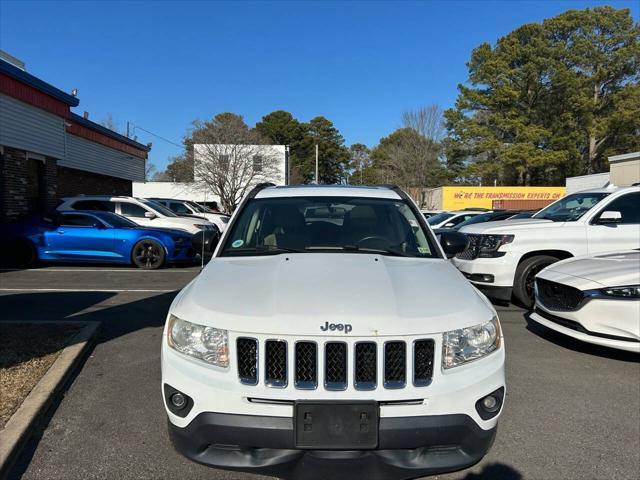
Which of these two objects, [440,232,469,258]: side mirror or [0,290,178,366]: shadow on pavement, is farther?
[0,290,178,366]: shadow on pavement

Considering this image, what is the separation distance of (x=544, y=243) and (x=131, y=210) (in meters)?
10.0

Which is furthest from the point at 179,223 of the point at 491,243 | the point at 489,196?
the point at 489,196

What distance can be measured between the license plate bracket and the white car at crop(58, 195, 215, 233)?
1041cm

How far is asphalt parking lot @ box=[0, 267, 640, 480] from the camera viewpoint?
9.55 feet

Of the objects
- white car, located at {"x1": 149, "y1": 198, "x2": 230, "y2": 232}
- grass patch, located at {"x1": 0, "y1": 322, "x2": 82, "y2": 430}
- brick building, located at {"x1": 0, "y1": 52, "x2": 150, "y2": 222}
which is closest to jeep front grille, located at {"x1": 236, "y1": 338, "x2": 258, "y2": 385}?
grass patch, located at {"x1": 0, "y1": 322, "x2": 82, "y2": 430}

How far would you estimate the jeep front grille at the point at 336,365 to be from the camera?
7.34ft

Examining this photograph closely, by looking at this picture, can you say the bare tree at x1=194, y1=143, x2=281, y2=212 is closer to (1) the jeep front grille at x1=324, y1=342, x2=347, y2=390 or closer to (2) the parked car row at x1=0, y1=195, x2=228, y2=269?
(2) the parked car row at x1=0, y1=195, x2=228, y2=269

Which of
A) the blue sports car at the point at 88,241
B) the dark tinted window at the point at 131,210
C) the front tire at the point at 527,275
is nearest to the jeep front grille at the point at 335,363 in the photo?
the front tire at the point at 527,275

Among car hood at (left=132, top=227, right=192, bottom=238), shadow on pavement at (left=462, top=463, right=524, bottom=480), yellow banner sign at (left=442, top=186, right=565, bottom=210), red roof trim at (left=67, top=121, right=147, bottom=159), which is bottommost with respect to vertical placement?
shadow on pavement at (left=462, top=463, right=524, bottom=480)

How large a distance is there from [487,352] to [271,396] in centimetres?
113

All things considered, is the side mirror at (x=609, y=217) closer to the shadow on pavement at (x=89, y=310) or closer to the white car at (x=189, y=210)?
the shadow on pavement at (x=89, y=310)

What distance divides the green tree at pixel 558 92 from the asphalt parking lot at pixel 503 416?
3832 cm

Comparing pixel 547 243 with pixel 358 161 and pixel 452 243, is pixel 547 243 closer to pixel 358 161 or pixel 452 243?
pixel 452 243

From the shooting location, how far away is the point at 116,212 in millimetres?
12531
